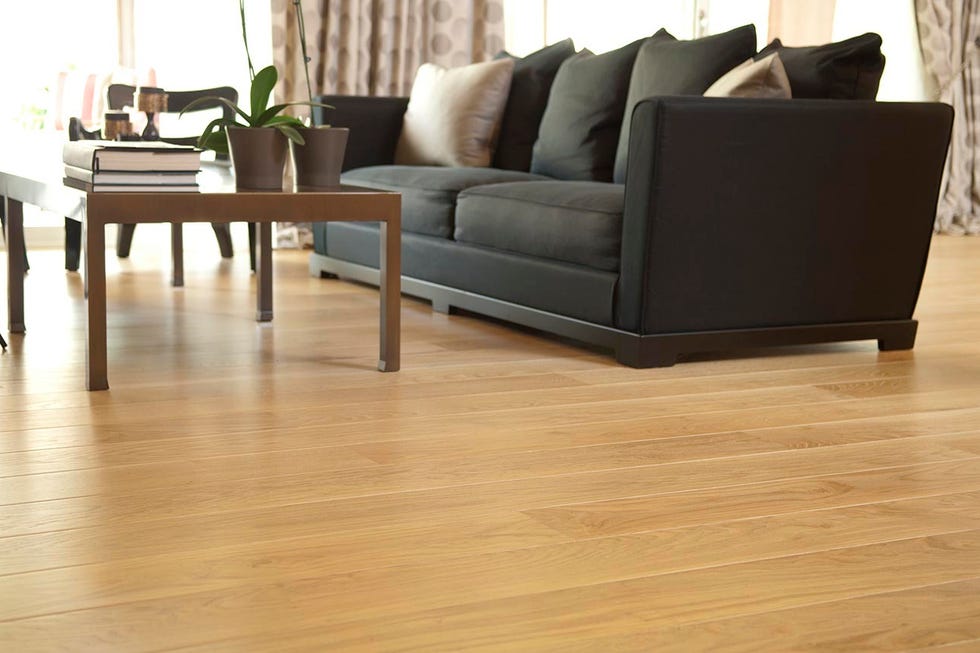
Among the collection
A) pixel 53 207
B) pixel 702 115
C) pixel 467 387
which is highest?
pixel 702 115

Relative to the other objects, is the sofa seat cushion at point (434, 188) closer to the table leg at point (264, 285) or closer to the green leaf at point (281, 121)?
the table leg at point (264, 285)

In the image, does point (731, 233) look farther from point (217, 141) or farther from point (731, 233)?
point (217, 141)

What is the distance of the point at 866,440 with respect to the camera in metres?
2.39

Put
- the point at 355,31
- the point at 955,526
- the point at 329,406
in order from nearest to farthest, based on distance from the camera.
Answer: the point at 955,526, the point at 329,406, the point at 355,31

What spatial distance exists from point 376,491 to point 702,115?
1.41 metres

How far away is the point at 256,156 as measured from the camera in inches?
112

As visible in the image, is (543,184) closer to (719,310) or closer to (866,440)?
(719,310)

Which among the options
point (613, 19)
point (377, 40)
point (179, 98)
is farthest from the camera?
point (613, 19)

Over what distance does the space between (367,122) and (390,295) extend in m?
1.91

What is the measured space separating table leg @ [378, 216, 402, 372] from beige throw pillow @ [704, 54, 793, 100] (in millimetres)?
1010

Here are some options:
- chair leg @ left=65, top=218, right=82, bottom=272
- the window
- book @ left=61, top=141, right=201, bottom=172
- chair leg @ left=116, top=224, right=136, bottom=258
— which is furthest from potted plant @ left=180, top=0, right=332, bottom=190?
the window

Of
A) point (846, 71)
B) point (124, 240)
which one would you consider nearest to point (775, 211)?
point (846, 71)

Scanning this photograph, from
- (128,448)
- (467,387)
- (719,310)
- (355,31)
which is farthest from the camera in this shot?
(355,31)

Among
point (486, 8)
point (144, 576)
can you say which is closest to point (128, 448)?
point (144, 576)
